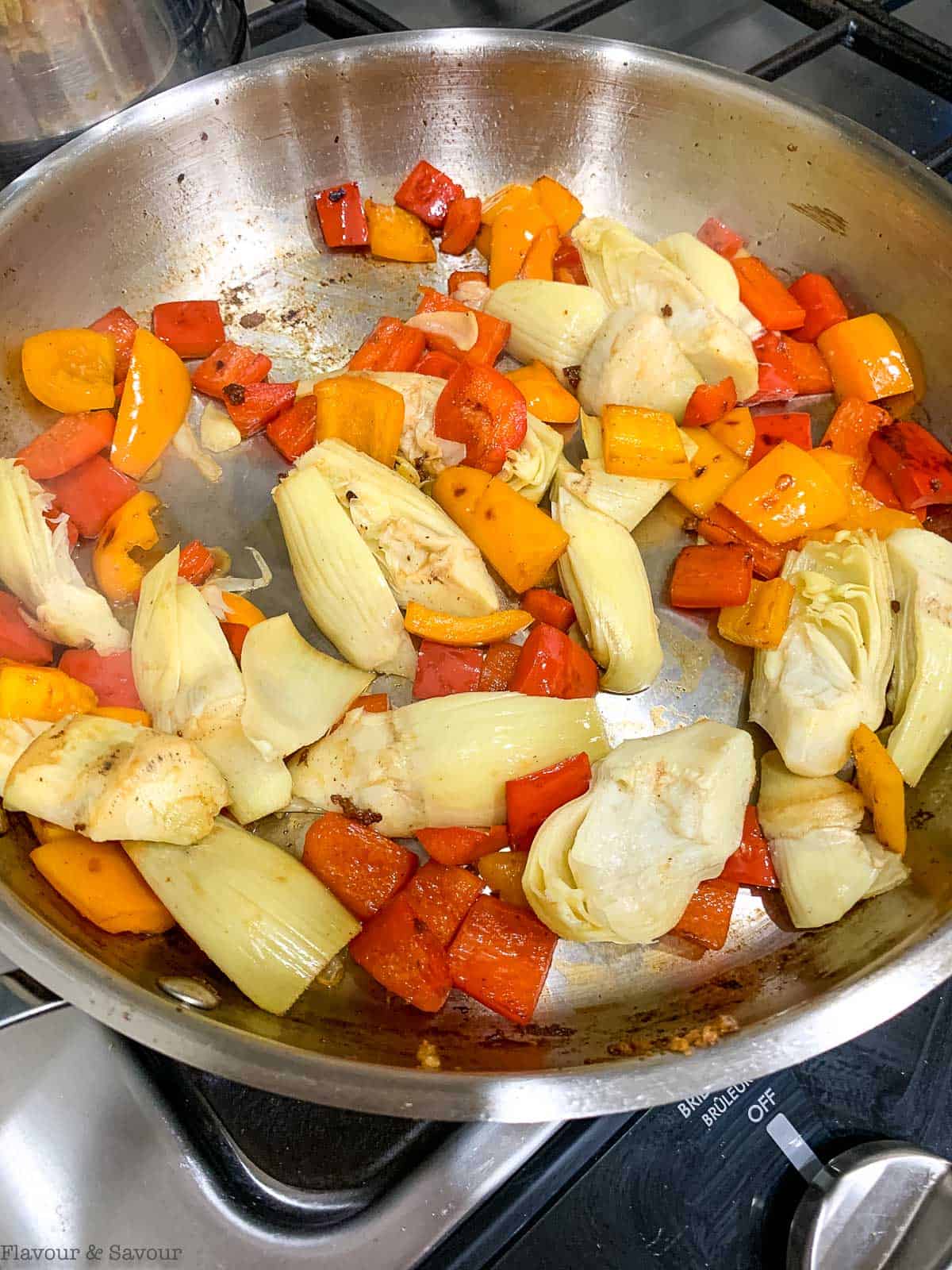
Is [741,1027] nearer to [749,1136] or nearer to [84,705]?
[749,1136]

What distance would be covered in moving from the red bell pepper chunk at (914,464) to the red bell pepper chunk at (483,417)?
0.60 metres

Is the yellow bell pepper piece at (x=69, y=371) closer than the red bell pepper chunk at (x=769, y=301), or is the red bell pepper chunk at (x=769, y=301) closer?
the yellow bell pepper piece at (x=69, y=371)

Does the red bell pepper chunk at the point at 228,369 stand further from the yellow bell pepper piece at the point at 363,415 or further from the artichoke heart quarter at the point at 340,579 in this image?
the artichoke heart quarter at the point at 340,579

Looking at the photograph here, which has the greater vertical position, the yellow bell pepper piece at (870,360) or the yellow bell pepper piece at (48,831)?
the yellow bell pepper piece at (48,831)

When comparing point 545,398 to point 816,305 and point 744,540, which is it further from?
point 816,305

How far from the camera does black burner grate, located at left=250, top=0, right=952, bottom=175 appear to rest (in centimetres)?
182

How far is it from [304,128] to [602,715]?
1.23 m

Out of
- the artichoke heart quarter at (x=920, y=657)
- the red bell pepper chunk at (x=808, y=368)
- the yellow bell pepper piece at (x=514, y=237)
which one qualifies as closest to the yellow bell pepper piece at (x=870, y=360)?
the red bell pepper chunk at (x=808, y=368)

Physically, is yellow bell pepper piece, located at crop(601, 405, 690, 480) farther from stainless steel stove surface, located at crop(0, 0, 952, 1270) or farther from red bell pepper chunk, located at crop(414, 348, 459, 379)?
stainless steel stove surface, located at crop(0, 0, 952, 1270)

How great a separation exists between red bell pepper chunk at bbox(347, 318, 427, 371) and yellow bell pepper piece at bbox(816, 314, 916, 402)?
74 centimetres

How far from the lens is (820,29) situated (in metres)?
1.88

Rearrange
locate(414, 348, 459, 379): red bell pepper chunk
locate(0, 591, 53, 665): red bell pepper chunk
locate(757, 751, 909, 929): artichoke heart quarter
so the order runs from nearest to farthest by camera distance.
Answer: locate(757, 751, 909, 929): artichoke heart quarter → locate(0, 591, 53, 665): red bell pepper chunk → locate(414, 348, 459, 379): red bell pepper chunk

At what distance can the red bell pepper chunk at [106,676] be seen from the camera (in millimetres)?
1344

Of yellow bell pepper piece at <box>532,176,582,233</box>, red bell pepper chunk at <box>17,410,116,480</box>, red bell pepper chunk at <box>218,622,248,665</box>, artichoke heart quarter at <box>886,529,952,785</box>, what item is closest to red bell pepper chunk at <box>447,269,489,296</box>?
yellow bell pepper piece at <box>532,176,582,233</box>
